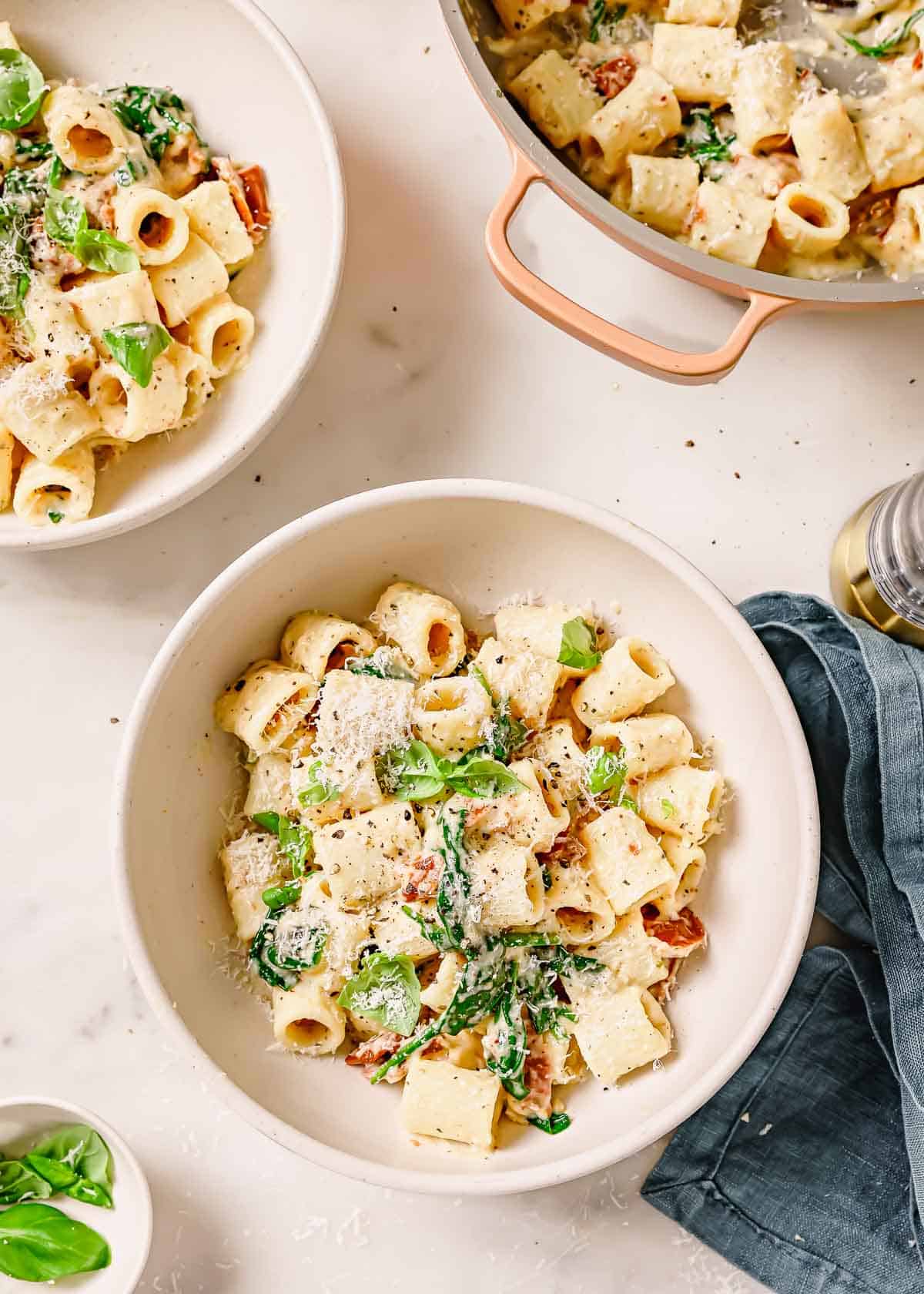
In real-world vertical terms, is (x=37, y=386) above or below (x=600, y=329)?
below

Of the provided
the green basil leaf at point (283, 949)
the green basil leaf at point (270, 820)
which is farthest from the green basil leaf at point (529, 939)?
the green basil leaf at point (270, 820)

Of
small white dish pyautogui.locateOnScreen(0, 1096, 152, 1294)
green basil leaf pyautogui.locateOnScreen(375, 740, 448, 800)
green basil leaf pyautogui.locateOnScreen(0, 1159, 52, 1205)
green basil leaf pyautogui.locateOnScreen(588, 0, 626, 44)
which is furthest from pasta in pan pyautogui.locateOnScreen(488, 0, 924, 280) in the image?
green basil leaf pyautogui.locateOnScreen(0, 1159, 52, 1205)

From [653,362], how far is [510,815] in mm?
584

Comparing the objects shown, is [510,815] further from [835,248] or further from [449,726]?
[835,248]

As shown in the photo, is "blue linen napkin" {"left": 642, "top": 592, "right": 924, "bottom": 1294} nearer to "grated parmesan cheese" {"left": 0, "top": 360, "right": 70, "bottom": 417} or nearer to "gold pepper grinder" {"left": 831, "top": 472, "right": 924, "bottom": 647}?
"gold pepper grinder" {"left": 831, "top": 472, "right": 924, "bottom": 647}

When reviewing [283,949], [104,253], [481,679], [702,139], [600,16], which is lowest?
[283,949]

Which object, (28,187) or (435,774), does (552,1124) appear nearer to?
(435,774)

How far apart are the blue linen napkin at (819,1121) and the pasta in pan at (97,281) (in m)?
0.89

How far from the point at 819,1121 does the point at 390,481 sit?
1135mm

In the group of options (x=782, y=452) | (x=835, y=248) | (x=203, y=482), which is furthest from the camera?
(x=782, y=452)

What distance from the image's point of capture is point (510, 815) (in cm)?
146

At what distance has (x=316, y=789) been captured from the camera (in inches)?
59.1

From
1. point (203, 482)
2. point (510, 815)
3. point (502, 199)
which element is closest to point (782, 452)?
point (502, 199)

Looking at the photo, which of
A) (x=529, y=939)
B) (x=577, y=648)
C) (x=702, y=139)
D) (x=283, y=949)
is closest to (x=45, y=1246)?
(x=283, y=949)
